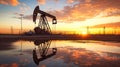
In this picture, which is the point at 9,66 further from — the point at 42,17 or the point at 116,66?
the point at 42,17

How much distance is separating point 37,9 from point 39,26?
371 inches

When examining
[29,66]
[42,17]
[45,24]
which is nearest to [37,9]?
[42,17]

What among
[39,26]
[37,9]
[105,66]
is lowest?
[105,66]

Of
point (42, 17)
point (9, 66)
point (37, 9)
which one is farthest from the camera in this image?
point (42, 17)

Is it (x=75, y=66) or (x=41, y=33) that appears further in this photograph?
(x=41, y=33)

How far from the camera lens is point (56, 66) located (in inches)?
381

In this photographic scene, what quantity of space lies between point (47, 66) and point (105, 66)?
10.7 ft

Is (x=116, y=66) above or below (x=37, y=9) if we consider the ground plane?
below

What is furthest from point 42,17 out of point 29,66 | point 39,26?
point 29,66

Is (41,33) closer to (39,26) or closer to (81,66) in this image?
(39,26)

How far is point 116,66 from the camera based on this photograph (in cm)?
959

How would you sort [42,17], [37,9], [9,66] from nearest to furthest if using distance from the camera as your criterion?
[9,66], [37,9], [42,17]

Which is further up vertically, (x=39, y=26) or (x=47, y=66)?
(x=39, y=26)

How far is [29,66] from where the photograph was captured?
9766mm
